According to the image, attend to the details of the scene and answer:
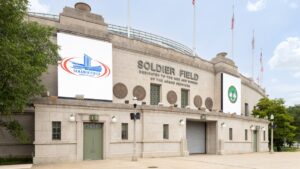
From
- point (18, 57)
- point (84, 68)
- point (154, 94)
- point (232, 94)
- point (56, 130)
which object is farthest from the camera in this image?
point (232, 94)

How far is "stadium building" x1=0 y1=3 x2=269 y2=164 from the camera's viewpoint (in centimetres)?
2286

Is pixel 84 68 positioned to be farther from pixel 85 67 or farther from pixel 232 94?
pixel 232 94

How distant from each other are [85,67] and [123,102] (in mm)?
5464

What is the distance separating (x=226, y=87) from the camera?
41500 mm

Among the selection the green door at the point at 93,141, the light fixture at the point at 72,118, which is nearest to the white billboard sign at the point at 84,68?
the light fixture at the point at 72,118

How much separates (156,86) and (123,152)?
35.1 feet

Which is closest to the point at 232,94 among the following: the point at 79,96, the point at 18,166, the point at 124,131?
the point at 124,131

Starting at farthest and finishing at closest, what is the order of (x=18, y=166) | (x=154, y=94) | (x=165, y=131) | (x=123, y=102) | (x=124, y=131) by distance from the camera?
(x=154, y=94), (x=123, y=102), (x=165, y=131), (x=124, y=131), (x=18, y=166)

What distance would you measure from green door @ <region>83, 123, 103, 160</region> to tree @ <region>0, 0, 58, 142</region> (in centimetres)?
432

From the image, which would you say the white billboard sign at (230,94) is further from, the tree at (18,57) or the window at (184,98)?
the tree at (18,57)

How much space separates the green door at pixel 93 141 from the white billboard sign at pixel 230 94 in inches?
796

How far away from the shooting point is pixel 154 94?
34.2 meters

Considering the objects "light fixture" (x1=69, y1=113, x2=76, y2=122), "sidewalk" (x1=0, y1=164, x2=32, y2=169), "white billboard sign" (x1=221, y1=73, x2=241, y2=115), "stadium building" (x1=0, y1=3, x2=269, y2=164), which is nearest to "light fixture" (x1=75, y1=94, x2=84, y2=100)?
"stadium building" (x1=0, y1=3, x2=269, y2=164)

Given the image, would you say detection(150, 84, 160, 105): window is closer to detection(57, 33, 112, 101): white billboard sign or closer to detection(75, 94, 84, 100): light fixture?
detection(57, 33, 112, 101): white billboard sign
